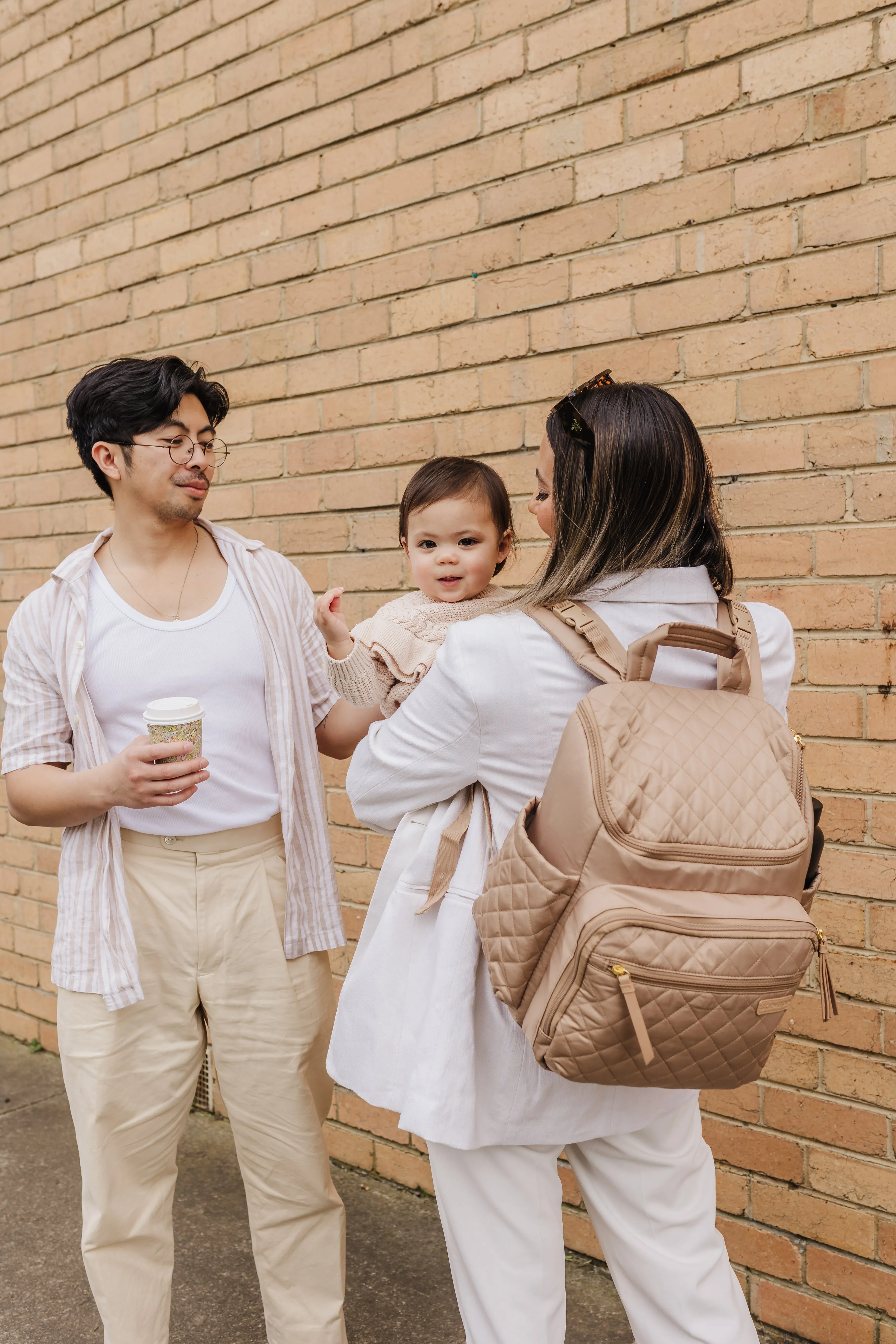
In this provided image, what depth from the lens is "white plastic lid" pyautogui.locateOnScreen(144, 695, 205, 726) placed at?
190cm

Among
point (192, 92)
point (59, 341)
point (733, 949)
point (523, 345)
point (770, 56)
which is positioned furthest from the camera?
point (59, 341)

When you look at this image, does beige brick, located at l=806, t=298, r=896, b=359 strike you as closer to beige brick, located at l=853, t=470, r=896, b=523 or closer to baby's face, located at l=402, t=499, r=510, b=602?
beige brick, located at l=853, t=470, r=896, b=523

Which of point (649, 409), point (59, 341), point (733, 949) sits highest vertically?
point (59, 341)

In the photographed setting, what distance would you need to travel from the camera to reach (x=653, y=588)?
163 centimetres

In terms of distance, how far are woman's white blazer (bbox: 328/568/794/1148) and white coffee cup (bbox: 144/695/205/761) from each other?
0.31m

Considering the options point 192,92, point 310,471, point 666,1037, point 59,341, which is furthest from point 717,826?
point 59,341

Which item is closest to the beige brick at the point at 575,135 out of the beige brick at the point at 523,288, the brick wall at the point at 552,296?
the brick wall at the point at 552,296

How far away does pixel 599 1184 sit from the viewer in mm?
1812

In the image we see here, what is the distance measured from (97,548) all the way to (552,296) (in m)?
1.33

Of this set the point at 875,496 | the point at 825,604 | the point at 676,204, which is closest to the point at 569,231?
the point at 676,204

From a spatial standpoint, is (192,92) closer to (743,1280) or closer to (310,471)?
(310,471)

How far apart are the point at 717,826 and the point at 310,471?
2.39 m

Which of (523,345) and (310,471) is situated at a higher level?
(523,345)

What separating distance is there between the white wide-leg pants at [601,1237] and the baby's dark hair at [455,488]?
3.90ft
